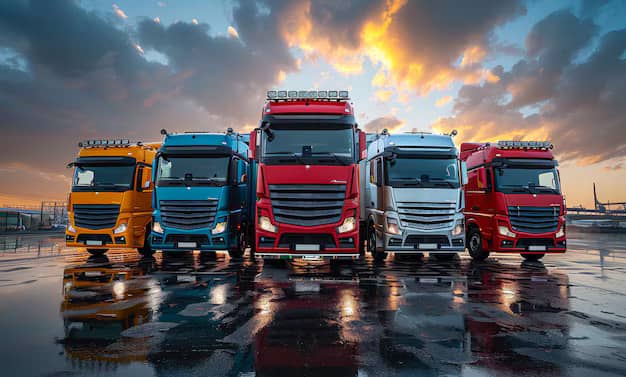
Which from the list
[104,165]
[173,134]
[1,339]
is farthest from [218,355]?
[104,165]

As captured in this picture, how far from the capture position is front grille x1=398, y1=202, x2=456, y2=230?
1141 centimetres

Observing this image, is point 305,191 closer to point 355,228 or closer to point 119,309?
point 355,228

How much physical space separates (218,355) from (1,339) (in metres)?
2.83

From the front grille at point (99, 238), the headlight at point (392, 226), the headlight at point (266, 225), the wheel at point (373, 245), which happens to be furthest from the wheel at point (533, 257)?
the front grille at point (99, 238)

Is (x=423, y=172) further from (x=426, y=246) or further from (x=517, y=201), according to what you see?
(x=517, y=201)

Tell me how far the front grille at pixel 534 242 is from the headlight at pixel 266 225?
A: 8.51m

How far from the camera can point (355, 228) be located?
9.67m

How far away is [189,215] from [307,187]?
13.8 ft

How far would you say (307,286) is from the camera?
26.7 feet

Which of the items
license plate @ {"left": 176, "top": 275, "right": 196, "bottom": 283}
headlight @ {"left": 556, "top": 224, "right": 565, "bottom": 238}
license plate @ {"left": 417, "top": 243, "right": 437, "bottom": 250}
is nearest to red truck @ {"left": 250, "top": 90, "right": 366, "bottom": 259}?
license plate @ {"left": 176, "top": 275, "right": 196, "bottom": 283}

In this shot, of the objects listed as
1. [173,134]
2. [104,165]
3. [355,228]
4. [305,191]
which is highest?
[173,134]

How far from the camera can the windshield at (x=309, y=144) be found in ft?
32.0

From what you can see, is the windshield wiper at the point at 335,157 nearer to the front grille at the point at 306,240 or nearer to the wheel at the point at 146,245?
the front grille at the point at 306,240

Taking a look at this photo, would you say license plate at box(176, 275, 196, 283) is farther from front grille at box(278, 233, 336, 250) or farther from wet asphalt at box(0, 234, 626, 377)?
front grille at box(278, 233, 336, 250)
